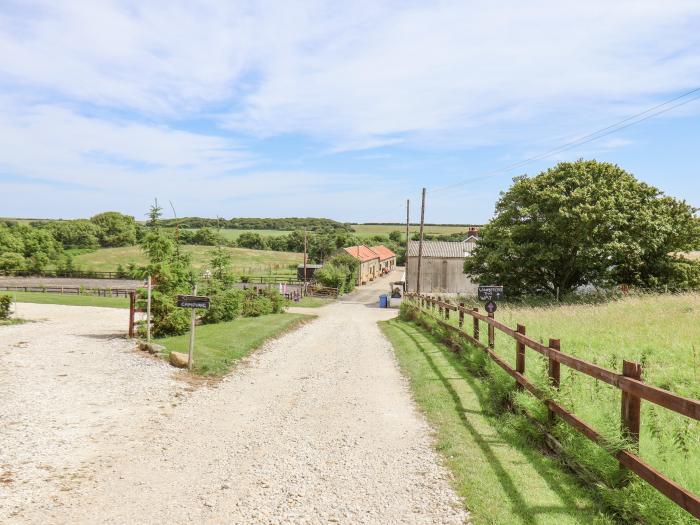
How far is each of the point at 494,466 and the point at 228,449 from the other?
11.9ft

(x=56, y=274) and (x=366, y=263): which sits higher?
(x=366, y=263)

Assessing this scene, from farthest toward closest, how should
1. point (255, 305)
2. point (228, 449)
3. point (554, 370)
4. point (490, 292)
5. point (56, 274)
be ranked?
point (56, 274), point (255, 305), point (490, 292), point (228, 449), point (554, 370)

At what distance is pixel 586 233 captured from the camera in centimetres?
2708

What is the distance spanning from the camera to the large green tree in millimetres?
27312

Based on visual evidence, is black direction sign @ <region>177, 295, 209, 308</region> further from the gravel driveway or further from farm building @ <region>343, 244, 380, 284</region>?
farm building @ <region>343, 244, 380, 284</region>

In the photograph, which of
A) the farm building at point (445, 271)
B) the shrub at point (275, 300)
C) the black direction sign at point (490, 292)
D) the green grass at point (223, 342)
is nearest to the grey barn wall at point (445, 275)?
the farm building at point (445, 271)

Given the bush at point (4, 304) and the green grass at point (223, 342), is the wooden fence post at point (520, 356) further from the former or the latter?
the bush at point (4, 304)

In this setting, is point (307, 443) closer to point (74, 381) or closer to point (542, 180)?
point (74, 381)

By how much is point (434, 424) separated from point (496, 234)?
24454 mm

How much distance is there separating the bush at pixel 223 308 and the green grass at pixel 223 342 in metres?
0.68

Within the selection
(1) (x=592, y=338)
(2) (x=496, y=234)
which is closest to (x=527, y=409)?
(1) (x=592, y=338)

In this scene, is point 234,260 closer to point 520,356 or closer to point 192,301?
point 192,301

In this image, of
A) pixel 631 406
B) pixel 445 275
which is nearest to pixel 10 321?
pixel 631 406

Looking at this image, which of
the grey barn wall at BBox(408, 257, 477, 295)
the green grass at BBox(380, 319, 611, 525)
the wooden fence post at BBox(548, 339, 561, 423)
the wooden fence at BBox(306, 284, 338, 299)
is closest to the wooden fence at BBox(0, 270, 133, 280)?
the wooden fence at BBox(306, 284, 338, 299)
